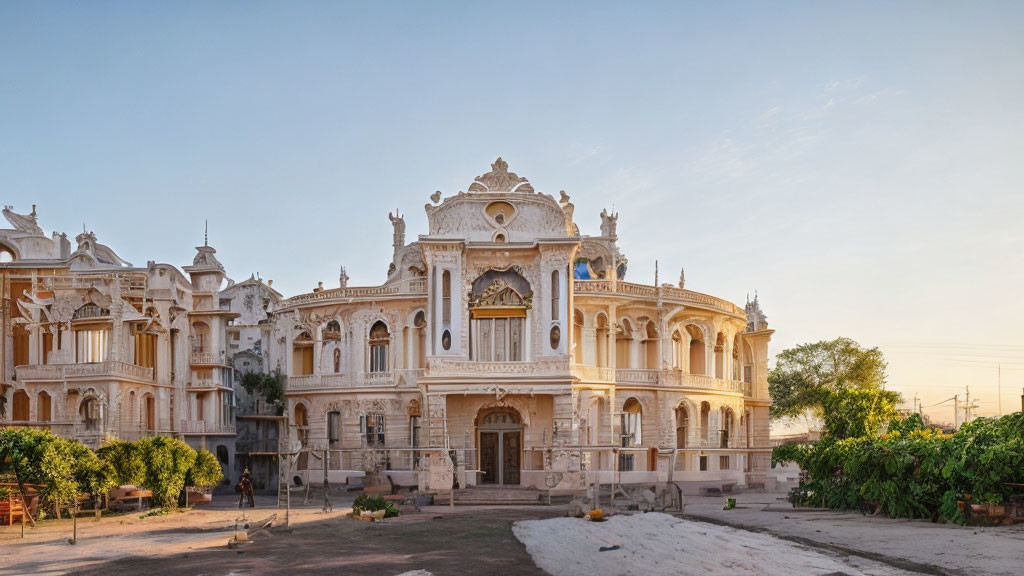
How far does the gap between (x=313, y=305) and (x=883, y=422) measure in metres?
28.1

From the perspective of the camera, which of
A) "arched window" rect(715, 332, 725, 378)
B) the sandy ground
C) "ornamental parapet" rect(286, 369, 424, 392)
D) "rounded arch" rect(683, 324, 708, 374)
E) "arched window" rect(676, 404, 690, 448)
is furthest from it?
"arched window" rect(715, 332, 725, 378)

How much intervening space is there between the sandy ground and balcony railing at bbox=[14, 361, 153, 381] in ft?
88.4

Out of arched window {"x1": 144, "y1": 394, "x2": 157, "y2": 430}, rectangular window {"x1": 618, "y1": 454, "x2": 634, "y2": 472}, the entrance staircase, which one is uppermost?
arched window {"x1": 144, "y1": 394, "x2": 157, "y2": 430}

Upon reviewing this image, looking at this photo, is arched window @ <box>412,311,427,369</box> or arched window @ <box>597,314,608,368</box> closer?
arched window @ <box>597,314,608,368</box>

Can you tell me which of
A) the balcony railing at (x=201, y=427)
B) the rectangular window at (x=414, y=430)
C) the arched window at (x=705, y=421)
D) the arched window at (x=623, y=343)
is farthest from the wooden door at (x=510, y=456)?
the balcony railing at (x=201, y=427)

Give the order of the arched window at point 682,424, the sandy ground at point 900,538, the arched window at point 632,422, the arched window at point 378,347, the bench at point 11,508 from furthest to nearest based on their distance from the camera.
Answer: the arched window at point 682,424, the arched window at point 378,347, the arched window at point 632,422, the bench at point 11,508, the sandy ground at point 900,538

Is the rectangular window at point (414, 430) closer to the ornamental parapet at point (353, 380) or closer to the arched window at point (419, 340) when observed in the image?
the ornamental parapet at point (353, 380)

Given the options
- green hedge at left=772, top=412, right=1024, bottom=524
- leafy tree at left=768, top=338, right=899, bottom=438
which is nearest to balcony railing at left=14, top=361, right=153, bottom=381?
green hedge at left=772, top=412, right=1024, bottom=524

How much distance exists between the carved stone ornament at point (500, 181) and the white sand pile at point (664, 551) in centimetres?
2024

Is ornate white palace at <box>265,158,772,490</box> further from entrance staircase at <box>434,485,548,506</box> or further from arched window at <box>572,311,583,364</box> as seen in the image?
entrance staircase at <box>434,485,548,506</box>

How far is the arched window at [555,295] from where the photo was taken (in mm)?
45875

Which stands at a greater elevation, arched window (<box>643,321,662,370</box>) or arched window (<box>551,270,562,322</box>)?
arched window (<box>551,270,562,322</box>)

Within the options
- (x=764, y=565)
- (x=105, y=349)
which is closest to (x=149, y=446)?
(x=105, y=349)

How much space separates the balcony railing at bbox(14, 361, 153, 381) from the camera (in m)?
46.9
